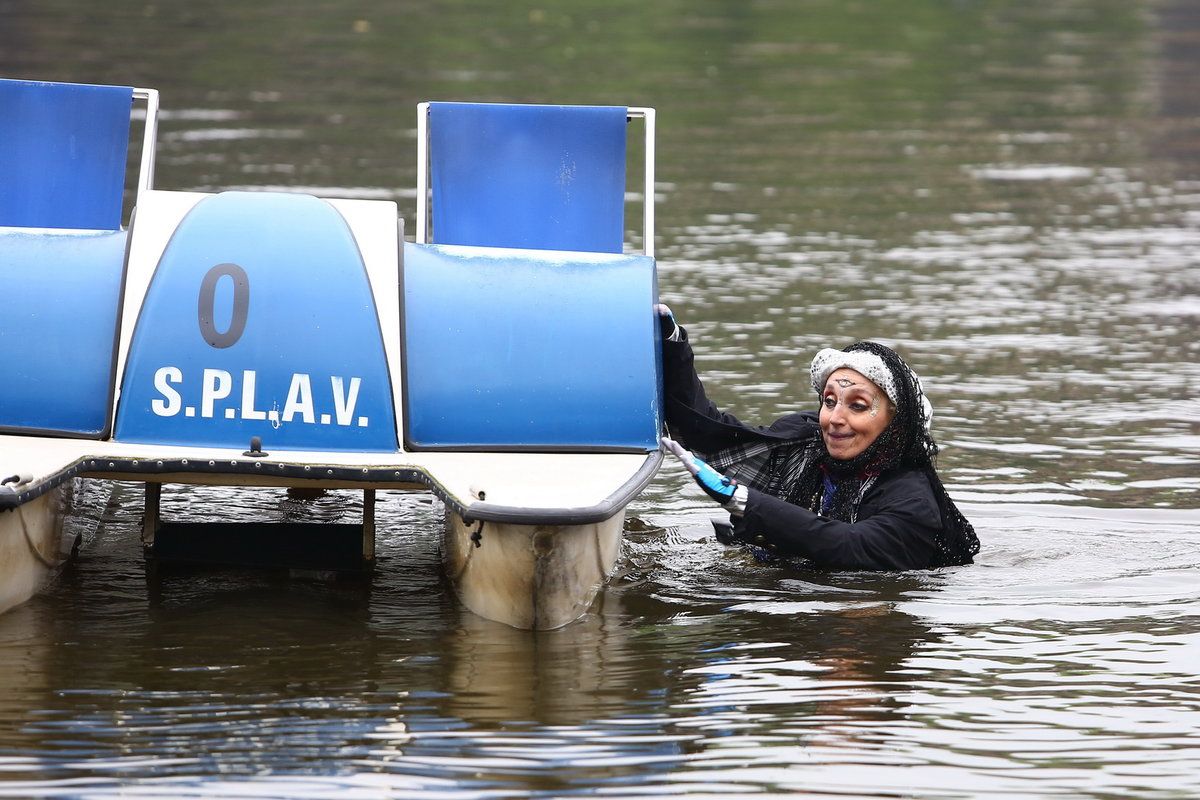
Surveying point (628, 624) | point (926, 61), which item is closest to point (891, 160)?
point (926, 61)

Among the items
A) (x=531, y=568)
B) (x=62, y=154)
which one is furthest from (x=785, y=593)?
(x=62, y=154)

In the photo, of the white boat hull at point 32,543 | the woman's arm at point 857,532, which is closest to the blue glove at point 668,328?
the woman's arm at point 857,532

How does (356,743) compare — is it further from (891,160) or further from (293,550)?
(891,160)

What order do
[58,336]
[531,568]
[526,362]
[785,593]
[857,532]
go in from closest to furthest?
1. [531,568]
2. [58,336]
3. [526,362]
4. [857,532]
5. [785,593]

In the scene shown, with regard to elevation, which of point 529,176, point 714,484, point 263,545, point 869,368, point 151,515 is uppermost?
point 529,176

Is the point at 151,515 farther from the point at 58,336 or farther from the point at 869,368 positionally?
the point at 869,368

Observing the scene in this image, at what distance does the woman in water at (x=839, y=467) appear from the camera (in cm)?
639

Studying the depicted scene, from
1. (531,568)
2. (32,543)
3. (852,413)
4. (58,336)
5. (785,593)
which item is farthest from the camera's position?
(785,593)

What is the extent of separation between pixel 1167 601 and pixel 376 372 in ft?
9.42

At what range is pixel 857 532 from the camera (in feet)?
21.3

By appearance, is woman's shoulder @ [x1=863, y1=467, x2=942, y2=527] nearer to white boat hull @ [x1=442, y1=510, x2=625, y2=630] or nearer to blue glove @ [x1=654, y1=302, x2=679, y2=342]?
blue glove @ [x1=654, y1=302, x2=679, y2=342]

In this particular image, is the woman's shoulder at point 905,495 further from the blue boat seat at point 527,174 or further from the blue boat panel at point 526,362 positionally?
the blue boat seat at point 527,174

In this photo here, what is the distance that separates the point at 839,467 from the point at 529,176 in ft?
6.04

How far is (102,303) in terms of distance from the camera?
6316 mm
